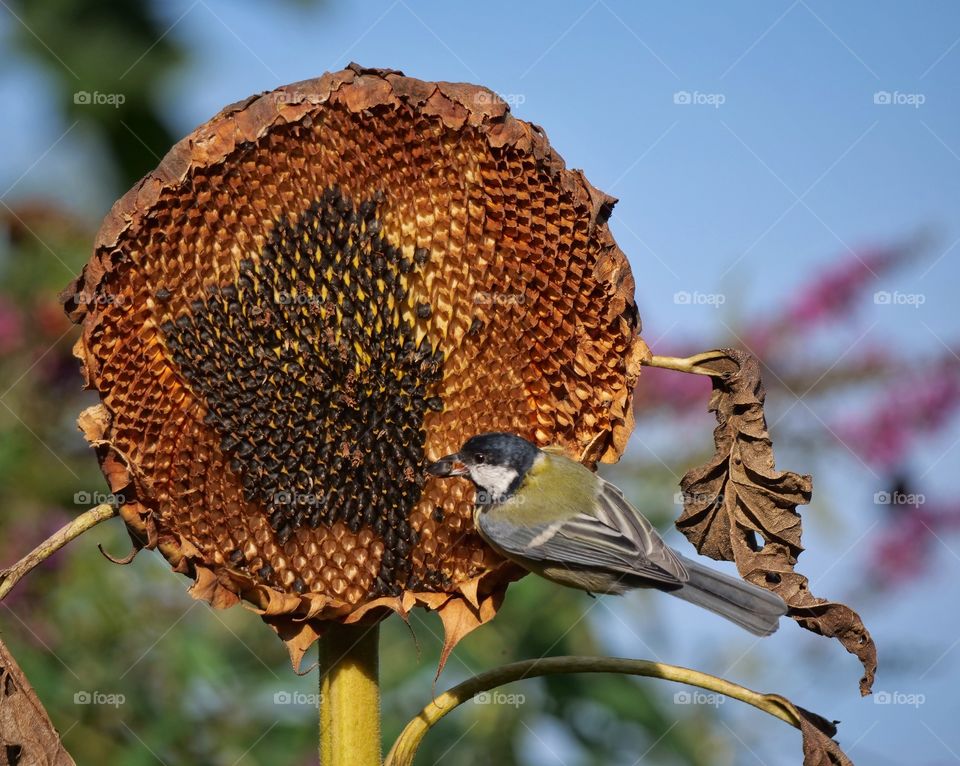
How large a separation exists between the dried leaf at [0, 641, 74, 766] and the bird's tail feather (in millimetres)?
1376

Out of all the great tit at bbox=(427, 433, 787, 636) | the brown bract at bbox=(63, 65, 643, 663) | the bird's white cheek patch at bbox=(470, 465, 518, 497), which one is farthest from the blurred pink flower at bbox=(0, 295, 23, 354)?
the bird's white cheek patch at bbox=(470, 465, 518, 497)

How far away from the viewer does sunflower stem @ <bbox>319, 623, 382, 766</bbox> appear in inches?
90.6

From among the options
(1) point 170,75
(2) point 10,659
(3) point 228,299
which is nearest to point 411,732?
(2) point 10,659

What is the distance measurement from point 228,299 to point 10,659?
76 centimetres

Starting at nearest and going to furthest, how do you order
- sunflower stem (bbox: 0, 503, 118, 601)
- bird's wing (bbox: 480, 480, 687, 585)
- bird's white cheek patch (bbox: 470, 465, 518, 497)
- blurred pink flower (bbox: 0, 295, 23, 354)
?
sunflower stem (bbox: 0, 503, 118, 601) < bird's white cheek patch (bbox: 470, 465, 518, 497) < bird's wing (bbox: 480, 480, 687, 585) < blurred pink flower (bbox: 0, 295, 23, 354)

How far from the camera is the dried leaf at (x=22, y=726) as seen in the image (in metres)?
2.10

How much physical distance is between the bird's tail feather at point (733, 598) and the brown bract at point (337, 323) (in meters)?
0.46

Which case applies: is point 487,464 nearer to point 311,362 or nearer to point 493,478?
point 493,478

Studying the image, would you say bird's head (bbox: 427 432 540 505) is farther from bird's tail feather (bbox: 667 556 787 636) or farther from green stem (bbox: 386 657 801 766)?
bird's tail feather (bbox: 667 556 787 636)

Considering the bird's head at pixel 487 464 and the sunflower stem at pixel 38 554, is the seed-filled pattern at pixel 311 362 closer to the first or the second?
the bird's head at pixel 487 464

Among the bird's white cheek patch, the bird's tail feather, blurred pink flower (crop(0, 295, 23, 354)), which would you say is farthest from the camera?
blurred pink flower (crop(0, 295, 23, 354))

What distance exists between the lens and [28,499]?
13.6 ft

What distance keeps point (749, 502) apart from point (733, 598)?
0.25 metres

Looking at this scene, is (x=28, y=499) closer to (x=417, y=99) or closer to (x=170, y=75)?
(x=170, y=75)
